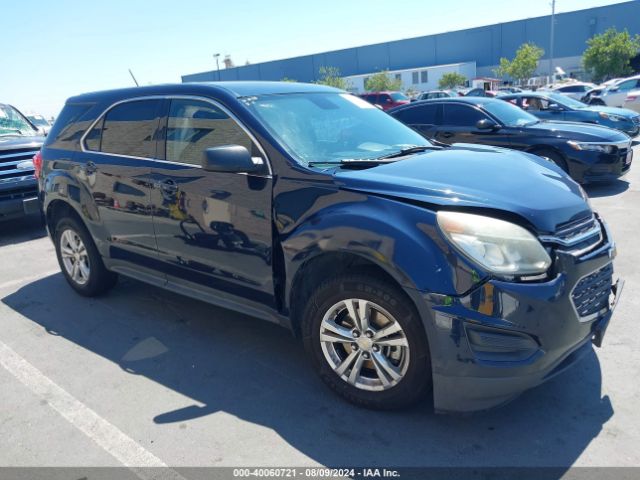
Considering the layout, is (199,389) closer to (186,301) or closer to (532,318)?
(186,301)

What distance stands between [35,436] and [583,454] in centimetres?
289

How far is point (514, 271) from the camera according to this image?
→ 8.24ft

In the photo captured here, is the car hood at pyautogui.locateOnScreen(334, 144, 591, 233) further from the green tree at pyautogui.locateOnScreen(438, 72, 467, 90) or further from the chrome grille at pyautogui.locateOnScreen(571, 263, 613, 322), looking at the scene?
the green tree at pyautogui.locateOnScreen(438, 72, 467, 90)

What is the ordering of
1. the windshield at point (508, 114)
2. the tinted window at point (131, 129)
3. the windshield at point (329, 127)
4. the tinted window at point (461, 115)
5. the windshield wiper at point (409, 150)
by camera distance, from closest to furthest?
the windshield at point (329, 127) → the windshield wiper at point (409, 150) → the tinted window at point (131, 129) → the windshield at point (508, 114) → the tinted window at point (461, 115)

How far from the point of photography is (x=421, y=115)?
382 inches

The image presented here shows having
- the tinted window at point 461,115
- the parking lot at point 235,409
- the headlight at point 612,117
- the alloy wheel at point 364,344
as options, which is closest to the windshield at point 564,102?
the headlight at point 612,117

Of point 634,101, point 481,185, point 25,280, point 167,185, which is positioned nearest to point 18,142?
point 25,280

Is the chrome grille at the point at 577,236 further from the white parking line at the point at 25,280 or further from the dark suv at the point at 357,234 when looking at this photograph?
the white parking line at the point at 25,280

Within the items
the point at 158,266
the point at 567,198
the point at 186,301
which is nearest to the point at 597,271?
the point at 567,198

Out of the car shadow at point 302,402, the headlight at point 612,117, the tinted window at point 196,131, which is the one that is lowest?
the car shadow at point 302,402

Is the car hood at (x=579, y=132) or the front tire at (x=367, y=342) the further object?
the car hood at (x=579, y=132)

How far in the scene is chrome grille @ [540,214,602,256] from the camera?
2.64 m

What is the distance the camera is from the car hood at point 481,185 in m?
2.70

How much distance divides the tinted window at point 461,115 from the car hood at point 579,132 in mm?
921
